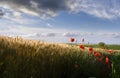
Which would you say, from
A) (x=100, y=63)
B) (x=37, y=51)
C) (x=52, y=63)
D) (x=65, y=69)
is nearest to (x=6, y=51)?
(x=37, y=51)

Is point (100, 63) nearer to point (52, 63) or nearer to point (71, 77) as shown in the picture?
point (71, 77)

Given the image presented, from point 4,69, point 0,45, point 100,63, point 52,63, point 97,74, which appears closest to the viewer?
point 4,69

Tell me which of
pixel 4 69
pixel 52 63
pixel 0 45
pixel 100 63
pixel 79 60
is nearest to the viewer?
pixel 4 69

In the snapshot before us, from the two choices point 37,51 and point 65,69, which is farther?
point 65,69

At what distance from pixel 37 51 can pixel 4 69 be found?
1.43m

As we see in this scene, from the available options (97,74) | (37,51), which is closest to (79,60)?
(97,74)

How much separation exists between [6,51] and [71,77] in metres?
2.65

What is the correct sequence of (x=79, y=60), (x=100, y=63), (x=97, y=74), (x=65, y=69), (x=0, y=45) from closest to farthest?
(x=0, y=45) → (x=65, y=69) → (x=79, y=60) → (x=97, y=74) → (x=100, y=63)

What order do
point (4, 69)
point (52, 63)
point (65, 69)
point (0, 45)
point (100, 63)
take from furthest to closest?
point (100, 63)
point (65, 69)
point (52, 63)
point (0, 45)
point (4, 69)

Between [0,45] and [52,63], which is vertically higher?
[0,45]

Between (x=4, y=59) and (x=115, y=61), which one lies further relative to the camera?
(x=115, y=61)

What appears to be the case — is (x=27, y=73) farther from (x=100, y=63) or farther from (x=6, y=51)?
(x=100, y=63)

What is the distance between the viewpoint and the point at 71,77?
911 centimetres

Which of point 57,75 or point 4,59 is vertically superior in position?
point 4,59
